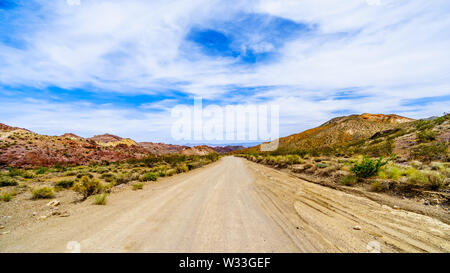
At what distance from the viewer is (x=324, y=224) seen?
447 centimetres

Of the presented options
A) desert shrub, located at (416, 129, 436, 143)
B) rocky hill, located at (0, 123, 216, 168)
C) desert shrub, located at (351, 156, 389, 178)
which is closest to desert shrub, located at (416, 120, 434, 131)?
desert shrub, located at (416, 129, 436, 143)

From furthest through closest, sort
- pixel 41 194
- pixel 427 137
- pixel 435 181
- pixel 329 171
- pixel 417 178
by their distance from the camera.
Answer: pixel 427 137 < pixel 329 171 < pixel 41 194 < pixel 417 178 < pixel 435 181

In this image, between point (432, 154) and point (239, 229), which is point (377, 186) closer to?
point (239, 229)

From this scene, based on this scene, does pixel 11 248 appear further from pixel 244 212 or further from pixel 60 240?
pixel 244 212

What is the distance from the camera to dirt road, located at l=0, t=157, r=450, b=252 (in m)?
3.41

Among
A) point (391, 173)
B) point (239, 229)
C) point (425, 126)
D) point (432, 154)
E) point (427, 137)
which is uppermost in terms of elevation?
point (425, 126)

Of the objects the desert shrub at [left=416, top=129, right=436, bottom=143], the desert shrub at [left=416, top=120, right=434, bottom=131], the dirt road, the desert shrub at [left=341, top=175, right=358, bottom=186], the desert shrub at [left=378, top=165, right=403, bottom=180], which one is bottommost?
the dirt road

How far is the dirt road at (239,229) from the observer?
3412mm

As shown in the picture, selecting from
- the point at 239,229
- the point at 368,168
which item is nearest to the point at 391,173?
the point at 368,168

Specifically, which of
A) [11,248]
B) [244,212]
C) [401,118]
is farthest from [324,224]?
[401,118]

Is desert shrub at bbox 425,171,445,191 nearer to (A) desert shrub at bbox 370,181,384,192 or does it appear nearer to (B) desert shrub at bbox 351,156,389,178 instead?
(A) desert shrub at bbox 370,181,384,192

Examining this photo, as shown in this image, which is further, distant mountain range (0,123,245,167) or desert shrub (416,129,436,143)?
distant mountain range (0,123,245,167)

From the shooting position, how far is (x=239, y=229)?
4215mm
